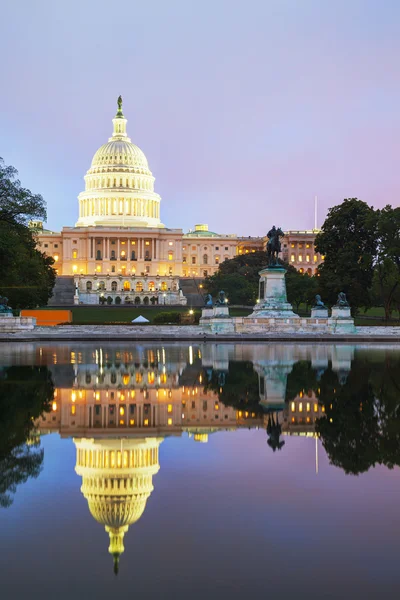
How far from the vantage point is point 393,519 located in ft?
26.6

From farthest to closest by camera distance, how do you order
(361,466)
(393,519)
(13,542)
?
(361,466), (393,519), (13,542)

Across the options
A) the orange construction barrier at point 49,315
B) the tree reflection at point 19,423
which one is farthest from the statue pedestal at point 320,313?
the tree reflection at point 19,423

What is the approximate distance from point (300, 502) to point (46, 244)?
17487cm

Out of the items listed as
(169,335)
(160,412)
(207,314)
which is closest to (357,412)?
(160,412)

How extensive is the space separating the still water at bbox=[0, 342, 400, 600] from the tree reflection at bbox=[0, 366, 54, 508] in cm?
4

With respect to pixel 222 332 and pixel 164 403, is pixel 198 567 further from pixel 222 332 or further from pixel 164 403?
pixel 222 332

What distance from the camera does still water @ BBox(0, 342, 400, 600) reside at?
6.48m

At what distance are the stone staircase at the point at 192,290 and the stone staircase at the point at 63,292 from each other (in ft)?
64.7

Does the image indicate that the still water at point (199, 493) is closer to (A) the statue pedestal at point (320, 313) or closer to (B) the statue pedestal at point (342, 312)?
(B) the statue pedestal at point (342, 312)

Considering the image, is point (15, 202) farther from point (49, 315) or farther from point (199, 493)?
point (199, 493)

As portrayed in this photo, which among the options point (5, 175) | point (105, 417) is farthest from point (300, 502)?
point (5, 175)

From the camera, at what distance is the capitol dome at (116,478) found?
8.01m

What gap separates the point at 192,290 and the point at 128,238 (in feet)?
123

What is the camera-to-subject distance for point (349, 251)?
2815 inches
